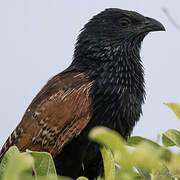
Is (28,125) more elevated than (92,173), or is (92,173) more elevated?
(28,125)

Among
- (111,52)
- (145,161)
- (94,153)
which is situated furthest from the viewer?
(111,52)

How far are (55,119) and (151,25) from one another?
137 centimetres

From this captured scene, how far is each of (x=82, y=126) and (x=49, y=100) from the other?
0.34 meters

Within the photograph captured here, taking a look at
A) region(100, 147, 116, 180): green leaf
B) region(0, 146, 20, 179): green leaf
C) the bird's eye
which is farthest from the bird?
region(0, 146, 20, 179): green leaf

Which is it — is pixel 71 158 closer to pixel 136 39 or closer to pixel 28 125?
pixel 28 125

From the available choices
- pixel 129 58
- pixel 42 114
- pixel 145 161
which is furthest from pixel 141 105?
pixel 145 161

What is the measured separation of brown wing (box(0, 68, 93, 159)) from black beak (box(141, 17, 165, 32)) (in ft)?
3.03

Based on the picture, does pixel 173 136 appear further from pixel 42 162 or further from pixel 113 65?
pixel 113 65

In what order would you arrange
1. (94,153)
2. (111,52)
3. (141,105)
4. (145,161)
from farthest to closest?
(111,52) < (141,105) < (94,153) < (145,161)

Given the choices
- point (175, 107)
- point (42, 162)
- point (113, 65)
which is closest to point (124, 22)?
point (113, 65)

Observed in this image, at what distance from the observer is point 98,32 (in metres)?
3.82

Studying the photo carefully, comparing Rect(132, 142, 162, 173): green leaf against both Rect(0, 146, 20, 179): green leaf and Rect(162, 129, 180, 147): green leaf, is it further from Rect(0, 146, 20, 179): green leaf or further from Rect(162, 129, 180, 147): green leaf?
Rect(162, 129, 180, 147): green leaf

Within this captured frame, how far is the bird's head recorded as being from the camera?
3.74 meters

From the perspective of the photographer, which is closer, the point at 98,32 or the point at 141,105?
the point at 141,105
